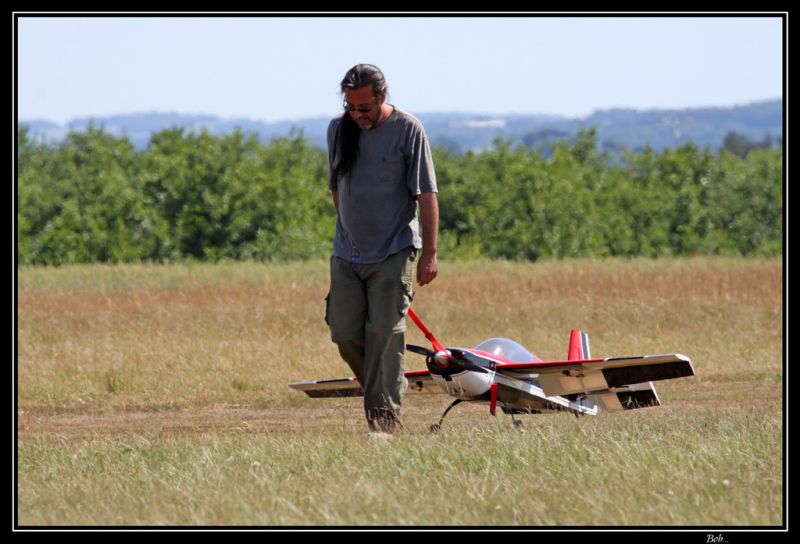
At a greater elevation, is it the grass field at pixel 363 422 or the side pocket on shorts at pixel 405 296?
the side pocket on shorts at pixel 405 296

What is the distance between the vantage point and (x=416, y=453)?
18.9 feet

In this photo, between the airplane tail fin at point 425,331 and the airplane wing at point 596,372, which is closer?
the airplane tail fin at point 425,331

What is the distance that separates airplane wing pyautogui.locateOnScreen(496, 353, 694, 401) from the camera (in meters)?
7.00

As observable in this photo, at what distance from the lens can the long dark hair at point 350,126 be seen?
6.39 metres

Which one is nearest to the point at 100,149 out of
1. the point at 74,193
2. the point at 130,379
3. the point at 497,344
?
the point at 74,193

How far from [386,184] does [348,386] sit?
1945mm

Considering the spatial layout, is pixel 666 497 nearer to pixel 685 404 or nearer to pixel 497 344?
pixel 497 344

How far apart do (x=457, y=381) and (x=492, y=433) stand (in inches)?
31.7

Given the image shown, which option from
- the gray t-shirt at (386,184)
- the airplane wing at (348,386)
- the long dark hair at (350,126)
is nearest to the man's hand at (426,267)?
the gray t-shirt at (386,184)

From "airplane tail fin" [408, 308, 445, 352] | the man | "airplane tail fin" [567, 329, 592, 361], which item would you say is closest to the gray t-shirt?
the man

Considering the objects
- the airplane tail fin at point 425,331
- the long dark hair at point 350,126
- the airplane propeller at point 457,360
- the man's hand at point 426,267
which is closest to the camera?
the long dark hair at point 350,126

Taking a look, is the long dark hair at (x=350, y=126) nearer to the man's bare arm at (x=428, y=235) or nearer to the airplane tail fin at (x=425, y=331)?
the man's bare arm at (x=428, y=235)

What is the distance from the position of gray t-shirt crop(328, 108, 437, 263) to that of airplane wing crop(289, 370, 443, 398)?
1.36m
